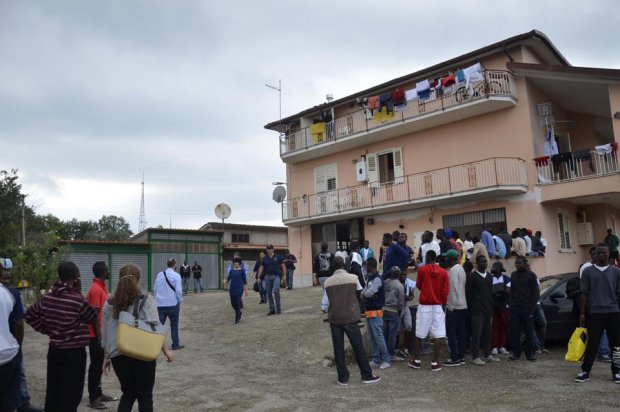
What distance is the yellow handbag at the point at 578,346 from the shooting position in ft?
25.6

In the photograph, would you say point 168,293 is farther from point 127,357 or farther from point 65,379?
point 127,357

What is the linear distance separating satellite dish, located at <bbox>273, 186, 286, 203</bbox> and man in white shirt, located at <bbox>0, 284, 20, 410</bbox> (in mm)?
21718

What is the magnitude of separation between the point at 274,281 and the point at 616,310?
26.5 feet

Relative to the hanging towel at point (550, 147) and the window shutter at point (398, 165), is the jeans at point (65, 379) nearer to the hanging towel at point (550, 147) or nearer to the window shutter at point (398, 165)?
the hanging towel at point (550, 147)

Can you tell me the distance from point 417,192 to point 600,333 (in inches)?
556

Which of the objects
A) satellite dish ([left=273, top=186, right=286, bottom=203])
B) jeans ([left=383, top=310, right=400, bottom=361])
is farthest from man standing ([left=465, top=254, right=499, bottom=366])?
satellite dish ([left=273, top=186, right=286, bottom=203])

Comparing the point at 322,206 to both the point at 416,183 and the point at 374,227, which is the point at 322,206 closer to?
the point at 374,227

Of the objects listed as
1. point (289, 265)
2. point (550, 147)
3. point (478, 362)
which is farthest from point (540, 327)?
point (289, 265)

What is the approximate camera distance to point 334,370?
9383 mm

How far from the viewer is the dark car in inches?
400

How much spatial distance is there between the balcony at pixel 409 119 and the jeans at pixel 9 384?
1750cm

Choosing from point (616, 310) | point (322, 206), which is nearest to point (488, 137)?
point (322, 206)

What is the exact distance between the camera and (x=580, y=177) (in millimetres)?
17750

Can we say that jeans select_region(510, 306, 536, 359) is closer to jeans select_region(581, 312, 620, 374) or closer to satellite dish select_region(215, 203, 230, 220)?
jeans select_region(581, 312, 620, 374)
